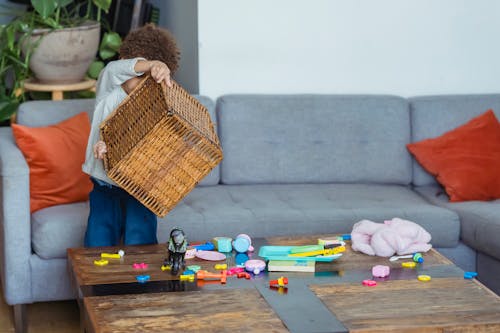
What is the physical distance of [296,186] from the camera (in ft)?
13.1

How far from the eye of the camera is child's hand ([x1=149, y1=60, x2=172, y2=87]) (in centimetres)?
284

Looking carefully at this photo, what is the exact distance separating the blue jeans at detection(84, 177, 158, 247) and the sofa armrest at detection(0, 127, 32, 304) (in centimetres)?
32

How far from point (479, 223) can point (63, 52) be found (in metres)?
2.14

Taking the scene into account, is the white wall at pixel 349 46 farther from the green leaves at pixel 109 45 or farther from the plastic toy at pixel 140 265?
the plastic toy at pixel 140 265

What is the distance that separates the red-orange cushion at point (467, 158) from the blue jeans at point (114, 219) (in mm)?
1341

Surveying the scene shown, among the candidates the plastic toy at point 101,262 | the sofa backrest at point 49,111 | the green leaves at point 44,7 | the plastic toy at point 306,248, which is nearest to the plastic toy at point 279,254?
the plastic toy at point 306,248

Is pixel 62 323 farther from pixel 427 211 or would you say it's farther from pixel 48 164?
pixel 427 211

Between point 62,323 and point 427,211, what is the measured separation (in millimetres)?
1460

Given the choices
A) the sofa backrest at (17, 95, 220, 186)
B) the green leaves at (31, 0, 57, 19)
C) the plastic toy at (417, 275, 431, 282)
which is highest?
the green leaves at (31, 0, 57, 19)

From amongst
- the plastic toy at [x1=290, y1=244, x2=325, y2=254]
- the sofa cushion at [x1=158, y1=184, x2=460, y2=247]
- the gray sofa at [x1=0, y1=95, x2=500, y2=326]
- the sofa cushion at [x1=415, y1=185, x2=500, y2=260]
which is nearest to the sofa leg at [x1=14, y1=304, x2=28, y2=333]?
the gray sofa at [x1=0, y1=95, x2=500, y2=326]

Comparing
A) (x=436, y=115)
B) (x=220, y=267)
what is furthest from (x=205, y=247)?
(x=436, y=115)

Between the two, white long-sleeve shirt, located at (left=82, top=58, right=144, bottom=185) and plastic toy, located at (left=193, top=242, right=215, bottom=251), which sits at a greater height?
white long-sleeve shirt, located at (left=82, top=58, right=144, bottom=185)

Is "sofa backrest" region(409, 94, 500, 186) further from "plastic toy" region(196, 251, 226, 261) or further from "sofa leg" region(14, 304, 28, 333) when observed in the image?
"sofa leg" region(14, 304, 28, 333)

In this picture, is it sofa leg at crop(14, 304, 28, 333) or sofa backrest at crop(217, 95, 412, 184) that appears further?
sofa backrest at crop(217, 95, 412, 184)
